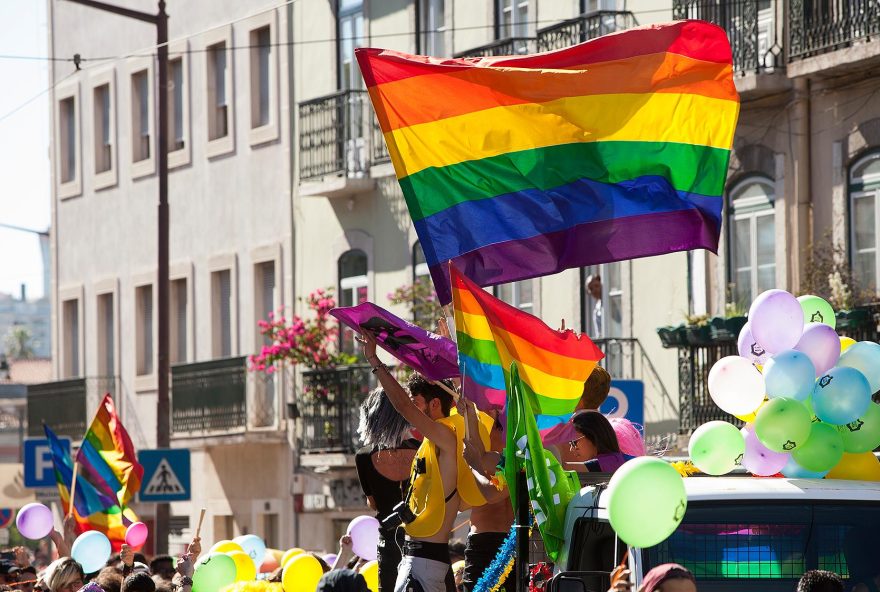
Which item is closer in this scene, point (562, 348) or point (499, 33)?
point (562, 348)

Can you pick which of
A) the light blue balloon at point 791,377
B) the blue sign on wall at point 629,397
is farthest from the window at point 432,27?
the light blue balloon at point 791,377

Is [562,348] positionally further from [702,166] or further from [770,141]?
[770,141]

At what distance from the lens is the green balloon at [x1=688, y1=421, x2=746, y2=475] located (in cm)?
896

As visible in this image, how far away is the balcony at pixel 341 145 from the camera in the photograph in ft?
99.2

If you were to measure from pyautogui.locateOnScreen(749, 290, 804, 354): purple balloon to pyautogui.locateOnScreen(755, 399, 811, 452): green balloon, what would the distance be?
2.03 feet

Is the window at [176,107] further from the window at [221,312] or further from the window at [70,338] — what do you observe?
the window at [70,338]

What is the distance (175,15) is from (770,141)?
603 inches

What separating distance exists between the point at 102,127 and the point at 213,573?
1141 inches

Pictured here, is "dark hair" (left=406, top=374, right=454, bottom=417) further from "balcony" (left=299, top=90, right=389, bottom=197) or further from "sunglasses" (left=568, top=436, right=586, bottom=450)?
"balcony" (left=299, top=90, right=389, bottom=197)

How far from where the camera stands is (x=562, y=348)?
9578 millimetres

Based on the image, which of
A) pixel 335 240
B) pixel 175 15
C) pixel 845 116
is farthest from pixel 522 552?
pixel 175 15

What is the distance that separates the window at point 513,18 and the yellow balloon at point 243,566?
16.0 m

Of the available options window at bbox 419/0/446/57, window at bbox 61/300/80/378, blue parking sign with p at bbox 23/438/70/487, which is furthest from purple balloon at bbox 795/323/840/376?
A: window at bbox 61/300/80/378

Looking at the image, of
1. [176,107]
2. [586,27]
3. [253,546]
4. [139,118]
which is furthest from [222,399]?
[253,546]
